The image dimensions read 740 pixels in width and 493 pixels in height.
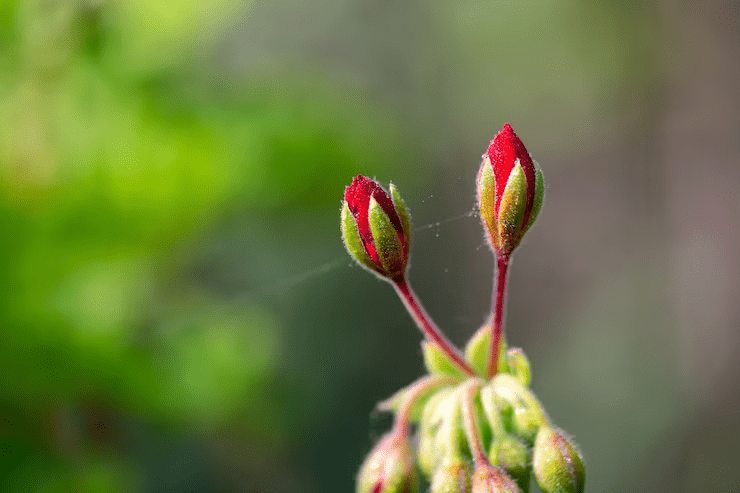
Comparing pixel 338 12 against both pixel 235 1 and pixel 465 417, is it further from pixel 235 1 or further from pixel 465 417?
pixel 465 417

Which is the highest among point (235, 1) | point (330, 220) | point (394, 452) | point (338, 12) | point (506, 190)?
point (338, 12)

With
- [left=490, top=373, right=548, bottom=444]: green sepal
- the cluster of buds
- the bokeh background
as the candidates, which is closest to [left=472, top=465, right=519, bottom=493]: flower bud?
the cluster of buds

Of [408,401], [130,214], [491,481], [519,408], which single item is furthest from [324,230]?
[491,481]

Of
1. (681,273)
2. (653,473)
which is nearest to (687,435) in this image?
(653,473)

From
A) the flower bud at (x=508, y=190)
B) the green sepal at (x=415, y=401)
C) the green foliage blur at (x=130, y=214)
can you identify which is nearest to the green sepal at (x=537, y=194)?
the flower bud at (x=508, y=190)

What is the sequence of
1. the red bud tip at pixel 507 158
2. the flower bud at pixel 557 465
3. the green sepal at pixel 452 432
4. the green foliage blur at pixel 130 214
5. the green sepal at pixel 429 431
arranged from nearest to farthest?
the red bud tip at pixel 507 158 < the flower bud at pixel 557 465 < the green sepal at pixel 452 432 < the green sepal at pixel 429 431 < the green foliage blur at pixel 130 214

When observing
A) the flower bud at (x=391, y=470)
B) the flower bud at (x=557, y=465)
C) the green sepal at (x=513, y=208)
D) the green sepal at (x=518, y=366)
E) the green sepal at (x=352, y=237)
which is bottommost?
the flower bud at (x=557, y=465)

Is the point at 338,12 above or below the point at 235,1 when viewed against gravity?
above

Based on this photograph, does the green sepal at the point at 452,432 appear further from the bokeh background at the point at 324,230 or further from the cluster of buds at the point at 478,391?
the bokeh background at the point at 324,230
